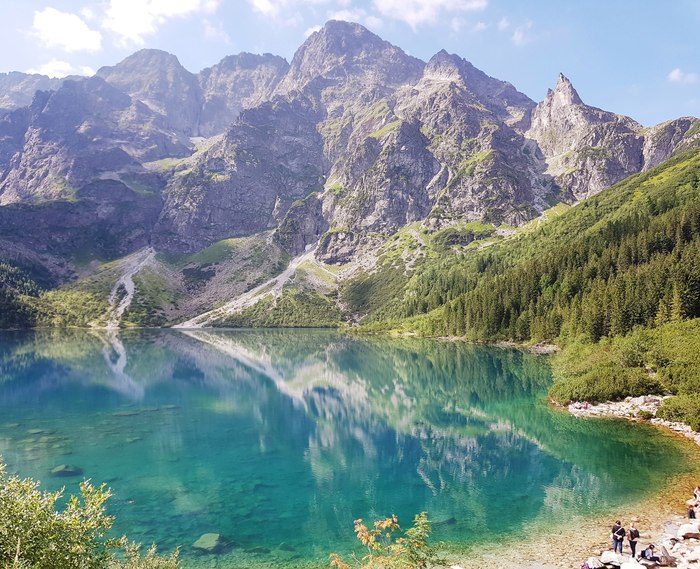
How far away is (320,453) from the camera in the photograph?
2041 inches

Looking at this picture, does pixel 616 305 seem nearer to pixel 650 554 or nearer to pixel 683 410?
pixel 683 410

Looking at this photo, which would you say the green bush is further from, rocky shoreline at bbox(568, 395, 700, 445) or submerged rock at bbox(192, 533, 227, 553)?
submerged rock at bbox(192, 533, 227, 553)

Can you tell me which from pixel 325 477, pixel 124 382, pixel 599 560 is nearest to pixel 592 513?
pixel 599 560

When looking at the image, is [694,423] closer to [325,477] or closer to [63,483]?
[325,477]

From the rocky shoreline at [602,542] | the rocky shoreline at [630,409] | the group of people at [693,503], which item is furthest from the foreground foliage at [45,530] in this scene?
the rocky shoreline at [630,409]

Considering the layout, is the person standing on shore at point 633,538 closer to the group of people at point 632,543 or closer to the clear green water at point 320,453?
the group of people at point 632,543

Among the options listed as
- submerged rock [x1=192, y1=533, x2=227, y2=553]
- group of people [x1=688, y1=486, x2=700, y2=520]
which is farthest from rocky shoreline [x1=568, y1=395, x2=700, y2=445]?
submerged rock [x1=192, y1=533, x2=227, y2=553]

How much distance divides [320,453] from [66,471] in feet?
84.2

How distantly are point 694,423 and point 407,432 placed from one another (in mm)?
31674

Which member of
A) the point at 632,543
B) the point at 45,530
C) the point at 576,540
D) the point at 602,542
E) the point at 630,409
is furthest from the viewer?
the point at 630,409

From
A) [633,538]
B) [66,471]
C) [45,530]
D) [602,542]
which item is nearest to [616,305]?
[602,542]

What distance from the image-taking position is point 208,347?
177250 millimetres

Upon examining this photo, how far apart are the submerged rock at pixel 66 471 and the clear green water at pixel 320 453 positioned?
850 mm

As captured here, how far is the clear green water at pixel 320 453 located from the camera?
109 feet
